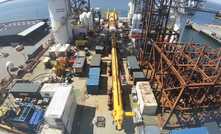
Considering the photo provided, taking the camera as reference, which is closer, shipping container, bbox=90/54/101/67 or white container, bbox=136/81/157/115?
white container, bbox=136/81/157/115

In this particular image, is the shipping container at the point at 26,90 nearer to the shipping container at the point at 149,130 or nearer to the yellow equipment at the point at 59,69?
the yellow equipment at the point at 59,69

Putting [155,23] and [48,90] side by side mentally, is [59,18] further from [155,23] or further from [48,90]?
[155,23]

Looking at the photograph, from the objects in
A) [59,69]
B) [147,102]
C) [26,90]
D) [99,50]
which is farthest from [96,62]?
[147,102]

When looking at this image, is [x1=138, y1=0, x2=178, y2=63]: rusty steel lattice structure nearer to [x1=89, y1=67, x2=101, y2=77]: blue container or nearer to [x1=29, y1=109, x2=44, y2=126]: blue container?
[x1=89, y1=67, x2=101, y2=77]: blue container

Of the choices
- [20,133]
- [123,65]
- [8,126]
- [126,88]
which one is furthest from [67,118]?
[123,65]

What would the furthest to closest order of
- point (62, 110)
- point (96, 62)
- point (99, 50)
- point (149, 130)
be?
point (99, 50), point (96, 62), point (149, 130), point (62, 110)

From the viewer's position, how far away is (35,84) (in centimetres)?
4094

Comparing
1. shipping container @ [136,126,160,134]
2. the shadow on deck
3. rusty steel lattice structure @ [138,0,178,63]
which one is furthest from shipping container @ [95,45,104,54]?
shipping container @ [136,126,160,134]

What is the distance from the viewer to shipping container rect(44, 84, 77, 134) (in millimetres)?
29750

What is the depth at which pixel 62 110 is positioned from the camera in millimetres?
30406

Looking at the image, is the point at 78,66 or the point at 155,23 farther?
the point at 155,23

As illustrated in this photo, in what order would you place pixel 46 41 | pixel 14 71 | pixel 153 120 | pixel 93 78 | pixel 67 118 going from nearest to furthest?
pixel 67 118 → pixel 153 120 → pixel 93 78 → pixel 14 71 → pixel 46 41

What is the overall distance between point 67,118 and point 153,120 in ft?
52.5

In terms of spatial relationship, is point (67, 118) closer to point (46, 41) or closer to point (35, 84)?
point (35, 84)
